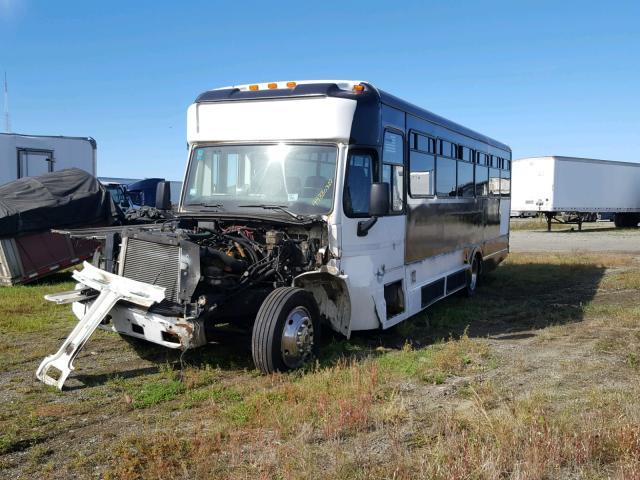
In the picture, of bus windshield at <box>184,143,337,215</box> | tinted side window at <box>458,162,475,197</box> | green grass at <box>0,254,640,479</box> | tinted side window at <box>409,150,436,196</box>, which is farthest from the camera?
tinted side window at <box>458,162,475,197</box>

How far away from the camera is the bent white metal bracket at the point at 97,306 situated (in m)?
5.62

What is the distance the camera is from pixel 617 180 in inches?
1340

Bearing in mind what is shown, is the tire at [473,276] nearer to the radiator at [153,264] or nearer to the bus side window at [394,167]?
the bus side window at [394,167]

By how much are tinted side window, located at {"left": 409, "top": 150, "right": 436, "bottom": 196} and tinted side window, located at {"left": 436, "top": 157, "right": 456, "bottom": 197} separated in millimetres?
262

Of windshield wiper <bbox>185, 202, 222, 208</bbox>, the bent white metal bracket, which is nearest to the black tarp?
windshield wiper <bbox>185, 202, 222, 208</bbox>

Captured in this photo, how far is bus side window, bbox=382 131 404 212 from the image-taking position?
7.35 meters

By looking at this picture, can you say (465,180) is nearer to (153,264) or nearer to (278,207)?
(278,207)

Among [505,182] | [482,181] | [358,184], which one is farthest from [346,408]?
[505,182]

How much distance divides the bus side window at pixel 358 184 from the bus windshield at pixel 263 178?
0.21 metres

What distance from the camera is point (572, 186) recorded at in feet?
103


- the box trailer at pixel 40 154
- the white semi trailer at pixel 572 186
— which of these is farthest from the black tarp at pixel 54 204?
the white semi trailer at pixel 572 186

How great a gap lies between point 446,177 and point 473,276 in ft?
9.70

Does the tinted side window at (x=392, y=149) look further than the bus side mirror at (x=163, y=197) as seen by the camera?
No

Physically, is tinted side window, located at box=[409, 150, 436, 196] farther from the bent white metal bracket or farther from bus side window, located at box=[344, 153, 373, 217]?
the bent white metal bracket
